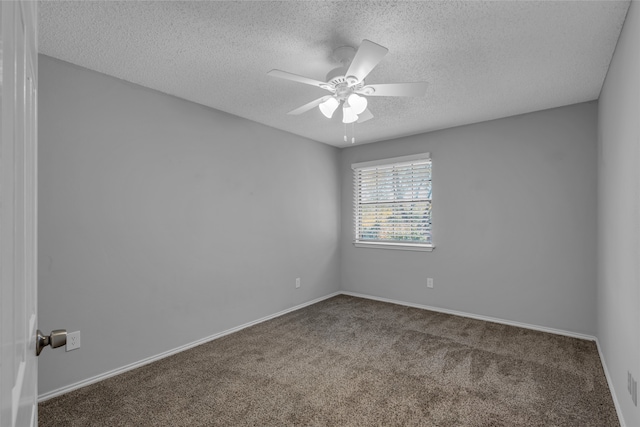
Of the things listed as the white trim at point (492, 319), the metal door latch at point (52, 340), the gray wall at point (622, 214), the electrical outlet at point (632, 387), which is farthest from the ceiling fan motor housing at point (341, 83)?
the white trim at point (492, 319)

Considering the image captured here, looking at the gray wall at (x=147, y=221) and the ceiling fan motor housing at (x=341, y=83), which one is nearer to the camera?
the ceiling fan motor housing at (x=341, y=83)

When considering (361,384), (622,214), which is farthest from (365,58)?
(361,384)

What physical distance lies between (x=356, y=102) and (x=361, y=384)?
204 cm

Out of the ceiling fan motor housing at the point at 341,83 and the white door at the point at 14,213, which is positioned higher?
the ceiling fan motor housing at the point at 341,83

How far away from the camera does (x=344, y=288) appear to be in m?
5.11

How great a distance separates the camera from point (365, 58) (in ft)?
5.91

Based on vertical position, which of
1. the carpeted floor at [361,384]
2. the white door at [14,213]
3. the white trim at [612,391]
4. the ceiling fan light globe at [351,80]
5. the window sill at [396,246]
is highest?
the ceiling fan light globe at [351,80]

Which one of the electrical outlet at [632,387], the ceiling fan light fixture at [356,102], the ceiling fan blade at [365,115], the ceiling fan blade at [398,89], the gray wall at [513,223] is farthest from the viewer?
the gray wall at [513,223]

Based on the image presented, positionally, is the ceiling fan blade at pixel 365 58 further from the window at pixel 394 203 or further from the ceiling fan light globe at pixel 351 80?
the window at pixel 394 203

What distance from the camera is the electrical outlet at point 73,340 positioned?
7.71 feet

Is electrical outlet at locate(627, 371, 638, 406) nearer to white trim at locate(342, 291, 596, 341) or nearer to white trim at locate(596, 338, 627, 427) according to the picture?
white trim at locate(596, 338, 627, 427)

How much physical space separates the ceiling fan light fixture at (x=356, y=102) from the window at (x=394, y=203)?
2.19 meters

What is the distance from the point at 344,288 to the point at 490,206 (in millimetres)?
2414

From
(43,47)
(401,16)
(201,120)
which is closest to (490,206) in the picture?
(401,16)
